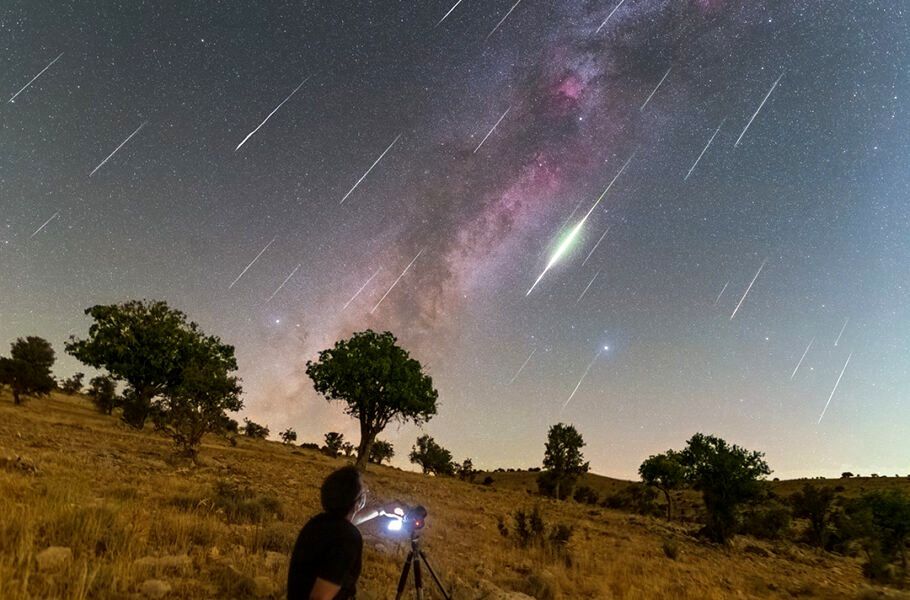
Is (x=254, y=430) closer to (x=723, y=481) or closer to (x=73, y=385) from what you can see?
(x=73, y=385)

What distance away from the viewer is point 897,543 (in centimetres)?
2242

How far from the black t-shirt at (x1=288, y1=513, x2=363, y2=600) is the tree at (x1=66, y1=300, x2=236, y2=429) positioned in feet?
119

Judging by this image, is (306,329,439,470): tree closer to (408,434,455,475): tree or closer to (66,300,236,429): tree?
(66,300,236,429): tree

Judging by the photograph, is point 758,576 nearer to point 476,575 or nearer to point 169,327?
point 476,575

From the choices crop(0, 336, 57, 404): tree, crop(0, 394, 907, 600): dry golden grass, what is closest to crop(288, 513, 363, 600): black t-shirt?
crop(0, 394, 907, 600): dry golden grass

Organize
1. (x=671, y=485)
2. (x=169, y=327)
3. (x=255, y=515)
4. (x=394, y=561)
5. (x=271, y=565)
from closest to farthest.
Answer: (x=271, y=565)
(x=394, y=561)
(x=255, y=515)
(x=169, y=327)
(x=671, y=485)

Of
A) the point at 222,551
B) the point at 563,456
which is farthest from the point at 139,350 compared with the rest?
the point at 563,456

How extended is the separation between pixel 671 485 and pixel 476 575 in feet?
146

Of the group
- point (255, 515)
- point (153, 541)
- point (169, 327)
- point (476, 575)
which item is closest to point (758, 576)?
point (476, 575)

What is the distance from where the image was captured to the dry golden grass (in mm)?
5762

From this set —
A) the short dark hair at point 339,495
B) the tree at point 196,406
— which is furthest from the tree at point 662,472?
the short dark hair at point 339,495

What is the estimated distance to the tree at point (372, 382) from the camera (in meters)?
33.8

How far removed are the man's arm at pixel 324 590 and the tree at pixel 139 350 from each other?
3665 cm

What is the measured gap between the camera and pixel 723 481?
80.3 feet
